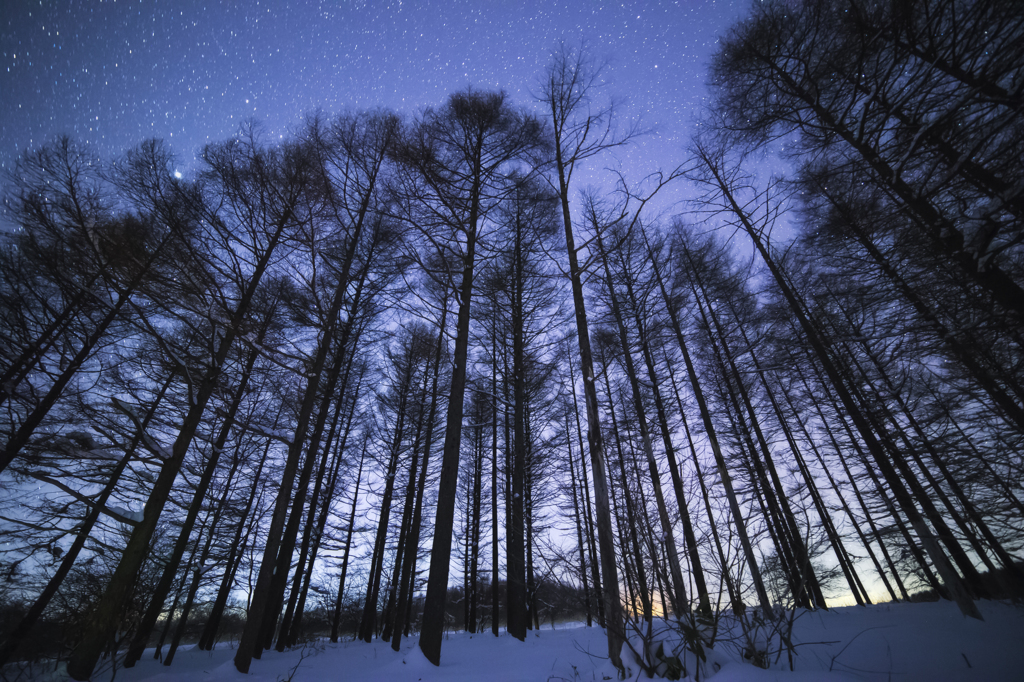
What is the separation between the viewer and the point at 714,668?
10.1 ft

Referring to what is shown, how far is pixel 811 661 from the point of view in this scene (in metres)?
3.95

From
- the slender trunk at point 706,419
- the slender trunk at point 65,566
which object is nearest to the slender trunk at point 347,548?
the slender trunk at point 65,566

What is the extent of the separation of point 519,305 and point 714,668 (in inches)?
277

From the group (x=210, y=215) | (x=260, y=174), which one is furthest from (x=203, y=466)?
(x=260, y=174)

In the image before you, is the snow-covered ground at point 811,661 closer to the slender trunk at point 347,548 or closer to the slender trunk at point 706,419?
the slender trunk at point 706,419

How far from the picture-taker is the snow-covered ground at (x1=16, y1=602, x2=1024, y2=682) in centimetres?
309

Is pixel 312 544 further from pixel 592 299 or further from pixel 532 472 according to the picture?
pixel 592 299

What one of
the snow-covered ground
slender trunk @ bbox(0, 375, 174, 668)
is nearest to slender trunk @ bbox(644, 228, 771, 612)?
the snow-covered ground

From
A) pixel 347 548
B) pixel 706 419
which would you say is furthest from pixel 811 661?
pixel 347 548

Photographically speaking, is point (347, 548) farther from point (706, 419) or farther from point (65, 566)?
point (706, 419)

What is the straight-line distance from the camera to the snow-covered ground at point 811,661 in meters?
3.09

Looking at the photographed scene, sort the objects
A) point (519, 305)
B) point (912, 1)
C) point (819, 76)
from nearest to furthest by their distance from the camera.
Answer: point (912, 1), point (819, 76), point (519, 305)

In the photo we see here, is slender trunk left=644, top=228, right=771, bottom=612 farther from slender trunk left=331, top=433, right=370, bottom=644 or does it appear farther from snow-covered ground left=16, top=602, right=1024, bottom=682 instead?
slender trunk left=331, top=433, right=370, bottom=644

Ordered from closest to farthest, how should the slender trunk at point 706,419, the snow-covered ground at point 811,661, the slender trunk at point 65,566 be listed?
the snow-covered ground at point 811,661
the slender trunk at point 65,566
the slender trunk at point 706,419
